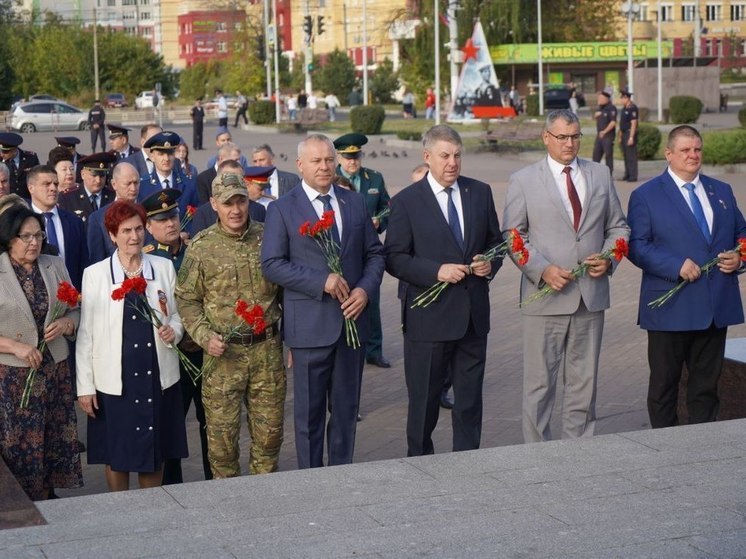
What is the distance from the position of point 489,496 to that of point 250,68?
69574 millimetres

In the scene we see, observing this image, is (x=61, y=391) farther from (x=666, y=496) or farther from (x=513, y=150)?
(x=513, y=150)

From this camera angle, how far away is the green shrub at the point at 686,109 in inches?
1805

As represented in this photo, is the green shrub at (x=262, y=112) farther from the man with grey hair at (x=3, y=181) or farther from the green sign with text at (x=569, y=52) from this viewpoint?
the man with grey hair at (x=3, y=181)

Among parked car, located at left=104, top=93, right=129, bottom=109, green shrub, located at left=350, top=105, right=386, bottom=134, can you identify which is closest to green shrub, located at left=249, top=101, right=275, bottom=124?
green shrub, located at left=350, top=105, right=386, bottom=134

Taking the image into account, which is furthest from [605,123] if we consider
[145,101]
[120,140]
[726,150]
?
[145,101]

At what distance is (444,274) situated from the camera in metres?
6.91

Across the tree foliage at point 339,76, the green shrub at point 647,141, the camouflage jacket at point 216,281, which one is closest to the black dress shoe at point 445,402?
the camouflage jacket at point 216,281

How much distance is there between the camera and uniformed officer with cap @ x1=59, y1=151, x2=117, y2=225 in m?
10.0

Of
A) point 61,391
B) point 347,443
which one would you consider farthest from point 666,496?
point 61,391

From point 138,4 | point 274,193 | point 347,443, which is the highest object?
point 138,4

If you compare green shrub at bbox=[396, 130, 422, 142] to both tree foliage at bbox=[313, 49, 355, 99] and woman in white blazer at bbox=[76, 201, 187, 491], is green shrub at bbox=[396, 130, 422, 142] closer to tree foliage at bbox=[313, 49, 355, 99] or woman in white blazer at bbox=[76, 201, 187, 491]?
woman in white blazer at bbox=[76, 201, 187, 491]

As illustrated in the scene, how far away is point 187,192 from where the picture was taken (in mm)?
10820

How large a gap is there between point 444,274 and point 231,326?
3.93 feet

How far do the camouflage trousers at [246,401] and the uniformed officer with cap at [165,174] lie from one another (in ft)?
12.5
